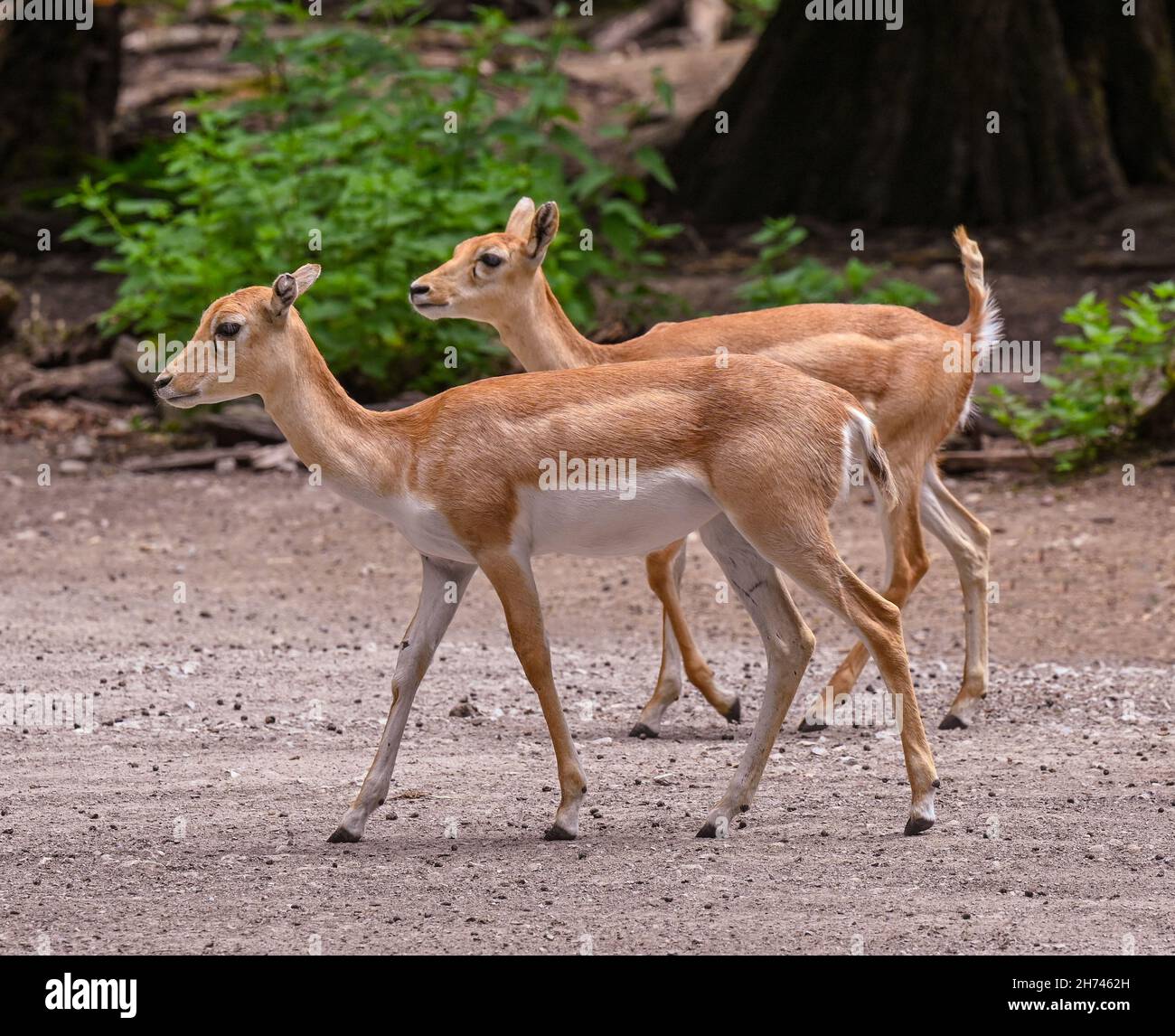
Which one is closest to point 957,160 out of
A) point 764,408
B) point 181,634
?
point 181,634

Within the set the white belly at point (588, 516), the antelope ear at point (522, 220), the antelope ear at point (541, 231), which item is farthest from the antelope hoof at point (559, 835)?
the antelope ear at point (522, 220)

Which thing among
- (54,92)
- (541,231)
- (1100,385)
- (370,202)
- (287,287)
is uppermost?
(54,92)

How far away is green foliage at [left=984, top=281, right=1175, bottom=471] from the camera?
38.0 ft

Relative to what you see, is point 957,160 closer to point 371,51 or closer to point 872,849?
point 371,51

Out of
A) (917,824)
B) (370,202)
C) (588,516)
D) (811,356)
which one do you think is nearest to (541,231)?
(811,356)

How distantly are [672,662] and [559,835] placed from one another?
1881 millimetres

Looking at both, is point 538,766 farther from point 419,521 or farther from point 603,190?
point 603,190

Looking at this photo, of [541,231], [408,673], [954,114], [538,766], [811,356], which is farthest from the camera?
[954,114]

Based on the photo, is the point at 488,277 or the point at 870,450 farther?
the point at 488,277

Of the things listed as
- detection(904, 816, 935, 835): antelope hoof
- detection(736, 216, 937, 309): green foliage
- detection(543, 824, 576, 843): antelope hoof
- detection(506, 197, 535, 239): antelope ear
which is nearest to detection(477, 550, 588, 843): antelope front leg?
detection(543, 824, 576, 843): antelope hoof

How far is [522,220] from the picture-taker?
7.80 meters

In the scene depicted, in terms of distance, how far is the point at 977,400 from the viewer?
1261 centimetres

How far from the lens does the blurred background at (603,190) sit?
12766mm

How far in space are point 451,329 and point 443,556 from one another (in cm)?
735
